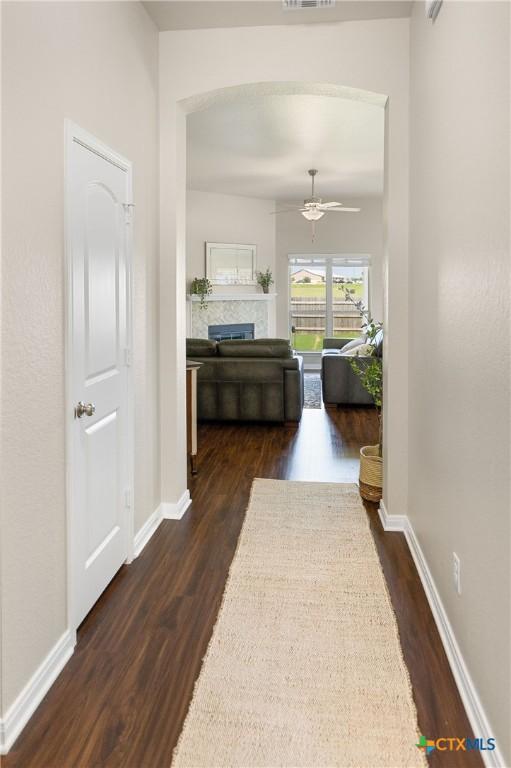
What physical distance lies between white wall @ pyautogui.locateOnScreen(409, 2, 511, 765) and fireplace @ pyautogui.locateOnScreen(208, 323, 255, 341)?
7.18 meters

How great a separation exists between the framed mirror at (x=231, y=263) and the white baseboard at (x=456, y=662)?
7.15 metres

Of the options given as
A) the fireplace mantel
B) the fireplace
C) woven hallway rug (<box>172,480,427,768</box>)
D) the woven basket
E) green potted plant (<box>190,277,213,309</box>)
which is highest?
green potted plant (<box>190,277,213,309</box>)

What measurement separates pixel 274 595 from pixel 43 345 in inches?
58.9

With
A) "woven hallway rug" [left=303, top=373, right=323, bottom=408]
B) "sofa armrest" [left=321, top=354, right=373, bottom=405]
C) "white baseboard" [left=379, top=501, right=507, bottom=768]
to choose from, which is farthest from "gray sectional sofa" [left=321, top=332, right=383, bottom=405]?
"white baseboard" [left=379, top=501, right=507, bottom=768]

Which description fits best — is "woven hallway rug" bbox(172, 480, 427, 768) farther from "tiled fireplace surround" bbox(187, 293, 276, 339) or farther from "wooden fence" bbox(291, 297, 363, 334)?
"wooden fence" bbox(291, 297, 363, 334)

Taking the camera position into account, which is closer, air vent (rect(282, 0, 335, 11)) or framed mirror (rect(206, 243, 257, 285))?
air vent (rect(282, 0, 335, 11))

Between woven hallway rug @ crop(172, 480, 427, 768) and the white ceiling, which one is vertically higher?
the white ceiling

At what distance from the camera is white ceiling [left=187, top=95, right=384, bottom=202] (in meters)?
5.62

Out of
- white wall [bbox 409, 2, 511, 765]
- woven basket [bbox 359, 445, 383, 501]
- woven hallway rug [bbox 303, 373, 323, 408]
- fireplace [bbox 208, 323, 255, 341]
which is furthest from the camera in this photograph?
fireplace [bbox 208, 323, 255, 341]

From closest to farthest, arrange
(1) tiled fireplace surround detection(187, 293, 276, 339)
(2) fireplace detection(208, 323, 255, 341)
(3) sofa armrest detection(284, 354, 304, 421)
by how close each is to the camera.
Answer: (3) sofa armrest detection(284, 354, 304, 421)
(1) tiled fireplace surround detection(187, 293, 276, 339)
(2) fireplace detection(208, 323, 255, 341)

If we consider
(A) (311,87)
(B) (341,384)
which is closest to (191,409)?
(A) (311,87)

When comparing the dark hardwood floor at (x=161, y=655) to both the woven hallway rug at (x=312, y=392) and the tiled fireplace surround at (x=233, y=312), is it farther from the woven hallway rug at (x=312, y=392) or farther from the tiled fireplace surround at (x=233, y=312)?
the tiled fireplace surround at (x=233, y=312)

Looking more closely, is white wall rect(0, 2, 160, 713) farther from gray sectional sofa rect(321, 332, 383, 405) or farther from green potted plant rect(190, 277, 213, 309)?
green potted plant rect(190, 277, 213, 309)

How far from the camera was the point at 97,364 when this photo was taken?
2.48 metres
